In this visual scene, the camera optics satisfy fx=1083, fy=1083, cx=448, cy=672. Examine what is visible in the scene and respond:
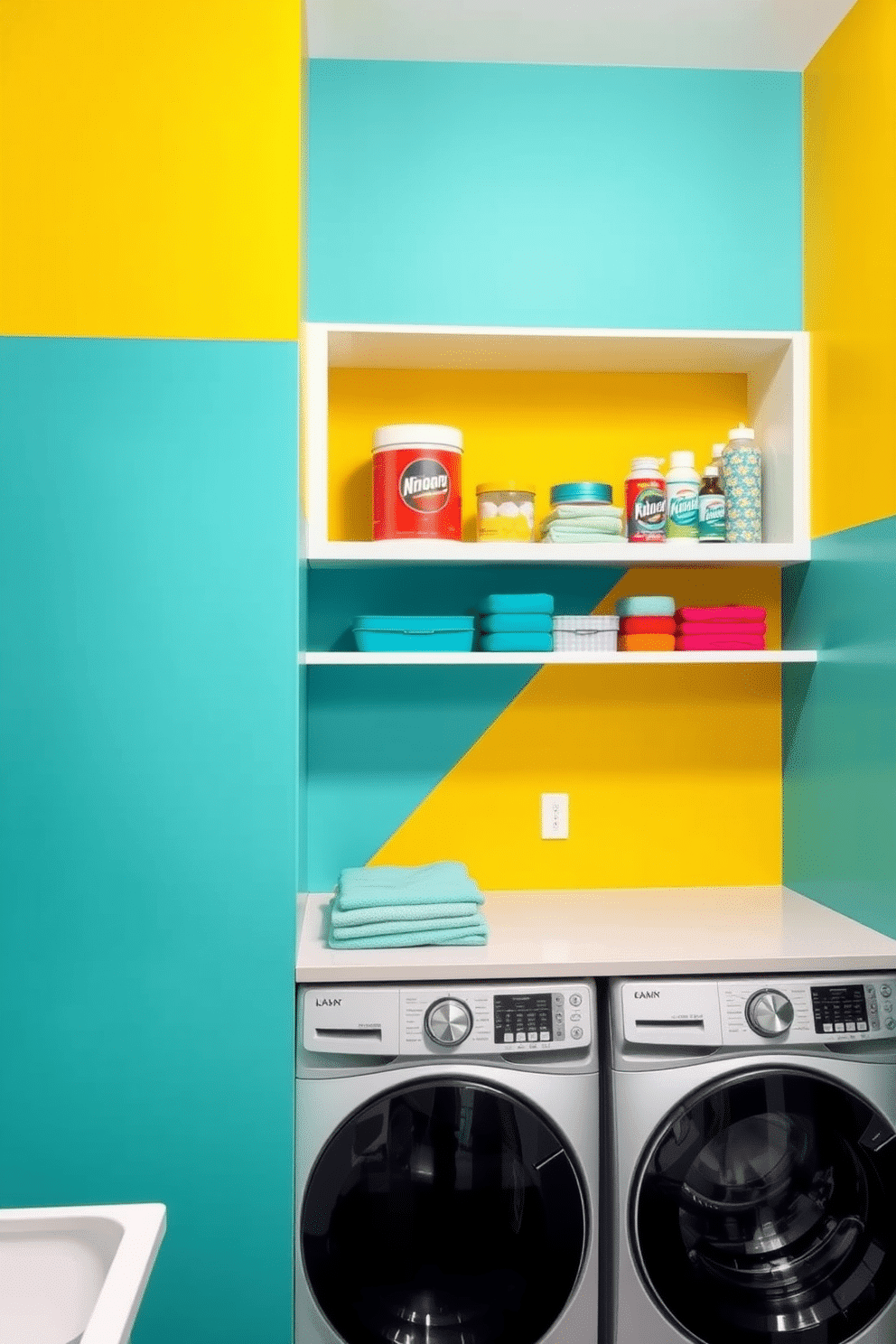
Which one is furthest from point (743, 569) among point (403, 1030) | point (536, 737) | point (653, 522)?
point (403, 1030)

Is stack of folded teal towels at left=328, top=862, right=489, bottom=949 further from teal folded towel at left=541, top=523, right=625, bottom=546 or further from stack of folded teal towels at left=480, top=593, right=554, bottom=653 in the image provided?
teal folded towel at left=541, top=523, right=625, bottom=546

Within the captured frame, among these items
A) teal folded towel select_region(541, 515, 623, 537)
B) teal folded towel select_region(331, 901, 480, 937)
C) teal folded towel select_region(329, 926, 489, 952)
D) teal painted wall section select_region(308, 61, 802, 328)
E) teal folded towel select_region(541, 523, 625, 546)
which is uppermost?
teal painted wall section select_region(308, 61, 802, 328)

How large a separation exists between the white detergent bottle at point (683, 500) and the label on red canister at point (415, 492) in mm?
486

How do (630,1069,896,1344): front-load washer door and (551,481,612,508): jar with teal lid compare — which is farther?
(551,481,612,508): jar with teal lid

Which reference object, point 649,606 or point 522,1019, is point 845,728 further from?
point 522,1019

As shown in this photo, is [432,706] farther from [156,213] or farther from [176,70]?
[176,70]

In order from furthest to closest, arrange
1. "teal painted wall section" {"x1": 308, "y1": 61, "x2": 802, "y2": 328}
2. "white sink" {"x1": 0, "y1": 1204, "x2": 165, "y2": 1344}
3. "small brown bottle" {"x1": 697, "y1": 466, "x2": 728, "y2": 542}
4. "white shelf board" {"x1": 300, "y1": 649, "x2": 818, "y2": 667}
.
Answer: "teal painted wall section" {"x1": 308, "y1": 61, "x2": 802, "y2": 328}, "small brown bottle" {"x1": 697, "y1": 466, "x2": 728, "y2": 542}, "white shelf board" {"x1": 300, "y1": 649, "x2": 818, "y2": 667}, "white sink" {"x1": 0, "y1": 1204, "x2": 165, "y2": 1344}

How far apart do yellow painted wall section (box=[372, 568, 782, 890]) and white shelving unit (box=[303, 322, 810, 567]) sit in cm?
26

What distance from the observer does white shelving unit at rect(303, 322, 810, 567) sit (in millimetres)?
2268

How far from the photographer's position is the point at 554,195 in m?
2.52

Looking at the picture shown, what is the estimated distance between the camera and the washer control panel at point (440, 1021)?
1.91 meters

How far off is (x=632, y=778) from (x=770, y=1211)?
3.14 feet

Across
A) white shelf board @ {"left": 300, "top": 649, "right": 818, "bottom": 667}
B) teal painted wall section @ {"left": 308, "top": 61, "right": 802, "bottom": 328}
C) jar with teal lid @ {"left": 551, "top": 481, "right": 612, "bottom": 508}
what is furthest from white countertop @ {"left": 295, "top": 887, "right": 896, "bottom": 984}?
teal painted wall section @ {"left": 308, "top": 61, "right": 802, "bottom": 328}

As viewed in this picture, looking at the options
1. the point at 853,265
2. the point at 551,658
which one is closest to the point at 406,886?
the point at 551,658
